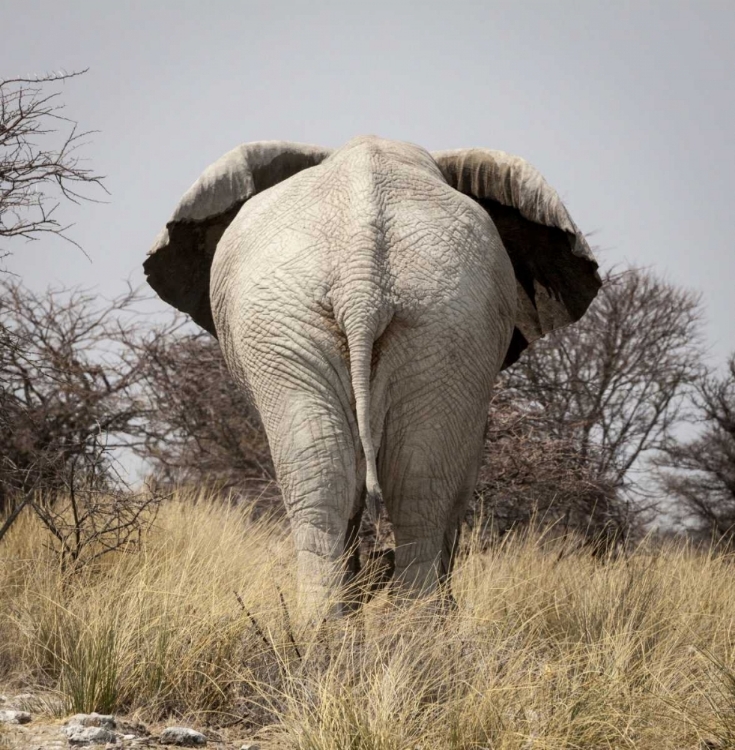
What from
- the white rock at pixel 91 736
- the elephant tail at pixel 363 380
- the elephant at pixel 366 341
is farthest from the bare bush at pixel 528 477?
the white rock at pixel 91 736

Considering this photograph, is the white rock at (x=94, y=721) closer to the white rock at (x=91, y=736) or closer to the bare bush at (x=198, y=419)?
the white rock at (x=91, y=736)

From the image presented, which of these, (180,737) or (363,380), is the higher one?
(363,380)

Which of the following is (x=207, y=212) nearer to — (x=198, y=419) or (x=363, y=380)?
(x=363, y=380)

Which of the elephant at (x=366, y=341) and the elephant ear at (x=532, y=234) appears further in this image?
the elephant ear at (x=532, y=234)

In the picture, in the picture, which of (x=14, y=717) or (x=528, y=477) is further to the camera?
(x=528, y=477)

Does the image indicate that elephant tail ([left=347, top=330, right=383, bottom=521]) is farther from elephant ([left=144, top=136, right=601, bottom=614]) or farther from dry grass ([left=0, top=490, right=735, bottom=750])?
dry grass ([left=0, top=490, right=735, bottom=750])

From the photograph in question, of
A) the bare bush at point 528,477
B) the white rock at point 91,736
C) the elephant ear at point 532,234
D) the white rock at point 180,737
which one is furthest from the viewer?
the bare bush at point 528,477

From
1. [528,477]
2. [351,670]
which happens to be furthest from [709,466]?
[351,670]

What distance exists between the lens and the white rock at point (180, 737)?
3.17 m

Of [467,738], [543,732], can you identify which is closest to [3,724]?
[467,738]

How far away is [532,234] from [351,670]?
7.21ft

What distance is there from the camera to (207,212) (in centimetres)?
473

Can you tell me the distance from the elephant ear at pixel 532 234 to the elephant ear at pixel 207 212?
0.64 m

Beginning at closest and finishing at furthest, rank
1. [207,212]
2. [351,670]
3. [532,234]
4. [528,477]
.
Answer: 1. [351,670]
2. [207,212]
3. [532,234]
4. [528,477]
